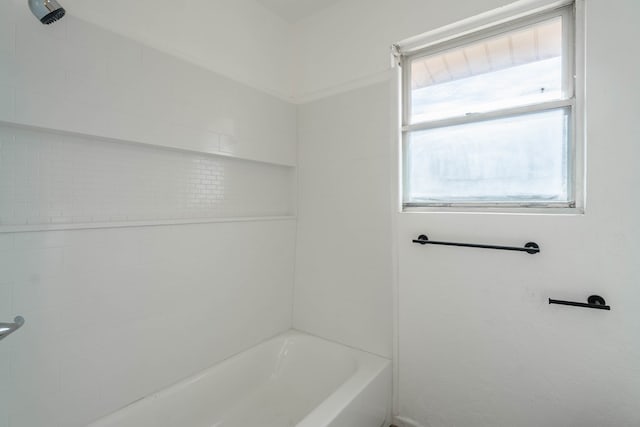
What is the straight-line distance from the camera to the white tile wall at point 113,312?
1.10 meters

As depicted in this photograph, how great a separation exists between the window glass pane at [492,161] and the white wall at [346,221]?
0.23 meters

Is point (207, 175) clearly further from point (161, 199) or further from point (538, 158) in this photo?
point (538, 158)

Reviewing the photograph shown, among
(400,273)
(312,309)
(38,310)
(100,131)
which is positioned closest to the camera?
(38,310)

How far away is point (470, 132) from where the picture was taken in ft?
5.46

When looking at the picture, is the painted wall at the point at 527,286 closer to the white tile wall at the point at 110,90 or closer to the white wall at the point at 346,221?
the white wall at the point at 346,221

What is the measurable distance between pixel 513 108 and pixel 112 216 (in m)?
2.04

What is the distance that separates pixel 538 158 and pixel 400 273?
0.94 m

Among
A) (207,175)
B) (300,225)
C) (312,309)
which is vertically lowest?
(312,309)

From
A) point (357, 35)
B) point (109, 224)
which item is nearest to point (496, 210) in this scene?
point (357, 35)

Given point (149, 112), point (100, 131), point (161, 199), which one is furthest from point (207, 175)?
point (100, 131)

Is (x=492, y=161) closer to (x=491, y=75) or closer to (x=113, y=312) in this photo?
(x=491, y=75)

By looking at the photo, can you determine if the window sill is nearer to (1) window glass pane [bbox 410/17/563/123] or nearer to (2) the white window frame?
(2) the white window frame

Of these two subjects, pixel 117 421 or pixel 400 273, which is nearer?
pixel 117 421

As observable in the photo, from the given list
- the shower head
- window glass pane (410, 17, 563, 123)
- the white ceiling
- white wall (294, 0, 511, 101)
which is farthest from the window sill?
the shower head
